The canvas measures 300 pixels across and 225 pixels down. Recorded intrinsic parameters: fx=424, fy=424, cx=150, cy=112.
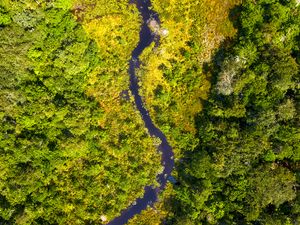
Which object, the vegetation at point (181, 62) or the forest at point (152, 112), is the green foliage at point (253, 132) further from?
the vegetation at point (181, 62)

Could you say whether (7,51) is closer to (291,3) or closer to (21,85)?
(21,85)

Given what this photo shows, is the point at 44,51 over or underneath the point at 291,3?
underneath

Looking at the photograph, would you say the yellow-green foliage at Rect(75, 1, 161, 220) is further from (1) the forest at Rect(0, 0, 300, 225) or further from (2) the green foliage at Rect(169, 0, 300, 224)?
(2) the green foliage at Rect(169, 0, 300, 224)

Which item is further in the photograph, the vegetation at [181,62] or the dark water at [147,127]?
the dark water at [147,127]

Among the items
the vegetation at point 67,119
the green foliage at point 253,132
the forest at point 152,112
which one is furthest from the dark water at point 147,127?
the green foliage at point 253,132

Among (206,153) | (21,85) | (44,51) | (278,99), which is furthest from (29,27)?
(278,99)

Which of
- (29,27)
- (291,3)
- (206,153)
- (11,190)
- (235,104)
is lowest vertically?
(11,190)

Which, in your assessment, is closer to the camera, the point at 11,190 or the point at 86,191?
the point at 11,190
